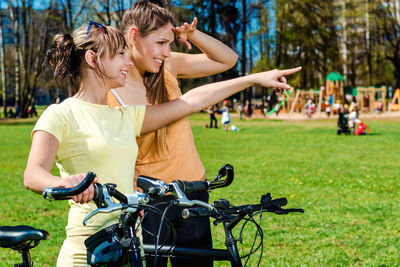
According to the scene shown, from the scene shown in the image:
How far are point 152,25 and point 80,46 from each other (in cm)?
51

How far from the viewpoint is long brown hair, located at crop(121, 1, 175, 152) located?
282 cm

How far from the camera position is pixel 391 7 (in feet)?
185

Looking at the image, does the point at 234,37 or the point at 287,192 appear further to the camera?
the point at 234,37

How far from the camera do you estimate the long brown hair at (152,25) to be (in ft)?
9.24

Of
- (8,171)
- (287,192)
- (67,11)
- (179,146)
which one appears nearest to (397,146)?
(287,192)

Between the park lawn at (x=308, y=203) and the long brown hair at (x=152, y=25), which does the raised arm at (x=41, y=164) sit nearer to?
the long brown hair at (x=152, y=25)

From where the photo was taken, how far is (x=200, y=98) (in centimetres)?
286

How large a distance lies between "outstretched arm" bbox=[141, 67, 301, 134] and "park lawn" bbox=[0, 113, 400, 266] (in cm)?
358

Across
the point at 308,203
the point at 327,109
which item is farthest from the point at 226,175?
the point at 327,109

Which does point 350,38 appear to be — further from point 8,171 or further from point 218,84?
point 218,84

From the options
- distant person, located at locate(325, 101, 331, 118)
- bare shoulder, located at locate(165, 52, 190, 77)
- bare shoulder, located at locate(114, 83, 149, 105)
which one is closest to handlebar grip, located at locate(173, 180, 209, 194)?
bare shoulder, located at locate(114, 83, 149, 105)

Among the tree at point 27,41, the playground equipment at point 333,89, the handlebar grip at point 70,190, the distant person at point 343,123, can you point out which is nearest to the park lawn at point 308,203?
the handlebar grip at point 70,190

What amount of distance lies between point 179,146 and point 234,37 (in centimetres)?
5403

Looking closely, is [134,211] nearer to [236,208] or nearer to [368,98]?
[236,208]
